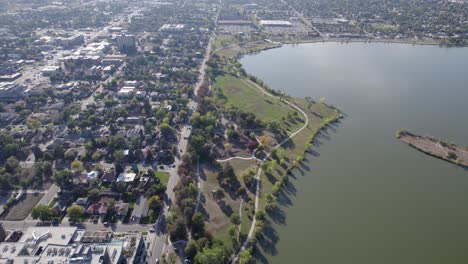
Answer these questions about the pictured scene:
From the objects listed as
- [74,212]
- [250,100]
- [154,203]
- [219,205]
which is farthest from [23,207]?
[250,100]

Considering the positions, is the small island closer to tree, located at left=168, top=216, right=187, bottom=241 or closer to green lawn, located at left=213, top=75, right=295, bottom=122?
green lawn, located at left=213, top=75, right=295, bottom=122

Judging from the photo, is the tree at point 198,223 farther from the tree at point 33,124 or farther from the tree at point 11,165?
the tree at point 33,124

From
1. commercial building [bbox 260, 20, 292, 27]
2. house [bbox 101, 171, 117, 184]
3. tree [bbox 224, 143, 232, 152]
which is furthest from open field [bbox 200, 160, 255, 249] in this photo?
commercial building [bbox 260, 20, 292, 27]

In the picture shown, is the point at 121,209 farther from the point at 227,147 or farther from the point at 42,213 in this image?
the point at 227,147

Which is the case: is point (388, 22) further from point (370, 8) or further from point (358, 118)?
point (358, 118)

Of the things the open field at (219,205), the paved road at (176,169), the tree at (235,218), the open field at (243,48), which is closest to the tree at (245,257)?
the open field at (219,205)

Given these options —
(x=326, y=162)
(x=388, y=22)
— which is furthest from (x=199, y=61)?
(x=388, y=22)
